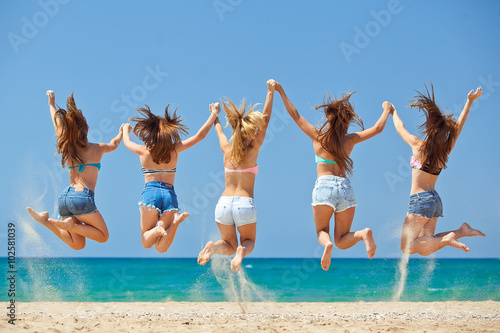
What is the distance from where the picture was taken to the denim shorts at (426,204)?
8.14m

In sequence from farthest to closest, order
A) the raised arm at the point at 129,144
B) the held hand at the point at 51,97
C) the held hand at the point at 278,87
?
the held hand at the point at 51,97
the raised arm at the point at 129,144
the held hand at the point at 278,87

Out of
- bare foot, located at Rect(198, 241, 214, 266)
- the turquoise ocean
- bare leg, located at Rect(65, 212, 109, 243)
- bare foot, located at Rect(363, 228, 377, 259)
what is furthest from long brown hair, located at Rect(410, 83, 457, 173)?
the turquoise ocean

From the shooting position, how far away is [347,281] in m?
26.9

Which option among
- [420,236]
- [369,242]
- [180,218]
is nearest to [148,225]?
[180,218]

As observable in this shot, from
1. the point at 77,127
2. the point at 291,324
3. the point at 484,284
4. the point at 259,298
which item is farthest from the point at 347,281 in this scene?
the point at 77,127

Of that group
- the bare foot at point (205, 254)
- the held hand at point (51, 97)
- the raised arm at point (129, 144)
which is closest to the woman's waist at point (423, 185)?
the bare foot at point (205, 254)

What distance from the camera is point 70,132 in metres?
8.52

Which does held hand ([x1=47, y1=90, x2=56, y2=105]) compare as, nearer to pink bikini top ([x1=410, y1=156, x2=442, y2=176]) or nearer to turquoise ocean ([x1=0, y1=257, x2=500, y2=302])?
pink bikini top ([x1=410, y1=156, x2=442, y2=176])

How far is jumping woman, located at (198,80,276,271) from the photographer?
7.85 meters

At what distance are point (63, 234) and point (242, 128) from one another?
11.1 feet

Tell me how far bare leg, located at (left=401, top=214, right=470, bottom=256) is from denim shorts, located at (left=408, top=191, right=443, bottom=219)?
8cm

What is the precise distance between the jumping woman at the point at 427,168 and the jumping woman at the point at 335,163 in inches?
26.3

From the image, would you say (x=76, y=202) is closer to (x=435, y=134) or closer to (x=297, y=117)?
(x=297, y=117)

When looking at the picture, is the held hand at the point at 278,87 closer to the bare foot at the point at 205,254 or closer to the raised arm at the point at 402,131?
the raised arm at the point at 402,131
